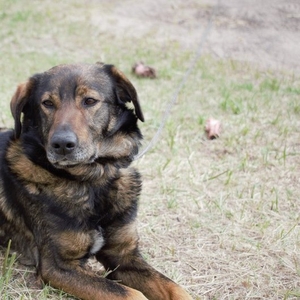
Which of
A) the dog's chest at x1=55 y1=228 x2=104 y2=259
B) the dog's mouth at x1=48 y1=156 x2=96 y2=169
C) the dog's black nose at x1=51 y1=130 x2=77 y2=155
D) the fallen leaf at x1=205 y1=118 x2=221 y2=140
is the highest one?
the dog's black nose at x1=51 y1=130 x2=77 y2=155

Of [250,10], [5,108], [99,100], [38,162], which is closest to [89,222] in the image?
[38,162]

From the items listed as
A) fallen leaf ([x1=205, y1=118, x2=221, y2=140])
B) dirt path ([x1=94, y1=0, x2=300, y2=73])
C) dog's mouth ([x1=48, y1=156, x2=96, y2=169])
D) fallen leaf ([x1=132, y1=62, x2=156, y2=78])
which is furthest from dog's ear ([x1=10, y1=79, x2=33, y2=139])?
dirt path ([x1=94, y1=0, x2=300, y2=73])

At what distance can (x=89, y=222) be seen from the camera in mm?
3322

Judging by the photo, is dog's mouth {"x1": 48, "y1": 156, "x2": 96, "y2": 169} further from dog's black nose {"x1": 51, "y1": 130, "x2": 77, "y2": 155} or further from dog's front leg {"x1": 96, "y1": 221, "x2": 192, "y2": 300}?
dog's front leg {"x1": 96, "y1": 221, "x2": 192, "y2": 300}

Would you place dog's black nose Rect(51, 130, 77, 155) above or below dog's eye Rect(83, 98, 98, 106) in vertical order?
below

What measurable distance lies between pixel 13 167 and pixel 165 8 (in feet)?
26.5

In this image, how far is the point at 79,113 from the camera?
3.31m

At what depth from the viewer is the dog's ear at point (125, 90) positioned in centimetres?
361

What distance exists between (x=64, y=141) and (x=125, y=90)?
71 centimetres

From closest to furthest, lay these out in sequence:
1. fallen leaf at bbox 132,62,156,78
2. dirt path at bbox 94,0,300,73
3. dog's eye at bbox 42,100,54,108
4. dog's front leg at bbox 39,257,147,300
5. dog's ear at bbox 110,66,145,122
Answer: dog's front leg at bbox 39,257,147,300 < dog's eye at bbox 42,100,54,108 < dog's ear at bbox 110,66,145,122 < fallen leaf at bbox 132,62,156,78 < dirt path at bbox 94,0,300,73

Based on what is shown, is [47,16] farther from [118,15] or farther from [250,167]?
[250,167]

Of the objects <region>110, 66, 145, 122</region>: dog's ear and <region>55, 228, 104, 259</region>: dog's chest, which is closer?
<region>55, 228, 104, 259</region>: dog's chest

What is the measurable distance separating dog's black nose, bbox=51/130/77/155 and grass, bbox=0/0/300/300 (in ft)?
2.58

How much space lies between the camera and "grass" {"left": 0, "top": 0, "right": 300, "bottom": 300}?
11.9 ft
